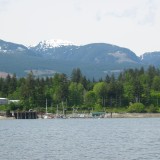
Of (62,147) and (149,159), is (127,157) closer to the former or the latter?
(149,159)

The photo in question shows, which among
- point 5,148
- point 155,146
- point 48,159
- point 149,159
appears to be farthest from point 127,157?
point 5,148

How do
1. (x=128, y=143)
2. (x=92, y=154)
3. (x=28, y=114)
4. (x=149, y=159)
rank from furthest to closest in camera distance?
1. (x=28, y=114)
2. (x=128, y=143)
3. (x=92, y=154)
4. (x=149, y=159)

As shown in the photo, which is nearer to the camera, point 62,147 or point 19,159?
point 19,159

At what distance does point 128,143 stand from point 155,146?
5.11 m

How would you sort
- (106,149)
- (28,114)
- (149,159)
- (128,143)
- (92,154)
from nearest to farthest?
(149,159) → (92,154) → (106,149) → (128,143) → (28,114)

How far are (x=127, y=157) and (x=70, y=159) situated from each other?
5.29m

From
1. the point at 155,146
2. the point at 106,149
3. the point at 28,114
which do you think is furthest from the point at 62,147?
the point at 28,114

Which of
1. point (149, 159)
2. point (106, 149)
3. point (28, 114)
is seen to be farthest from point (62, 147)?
point (28, 114)

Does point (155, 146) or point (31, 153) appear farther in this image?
point (155, 146)

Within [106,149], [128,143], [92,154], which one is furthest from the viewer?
[128,143]

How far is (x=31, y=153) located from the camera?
59781 mm

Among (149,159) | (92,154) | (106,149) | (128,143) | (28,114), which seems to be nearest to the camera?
(149,159)

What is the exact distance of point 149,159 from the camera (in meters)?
53.5

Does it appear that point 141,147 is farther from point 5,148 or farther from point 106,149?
point 5,148
